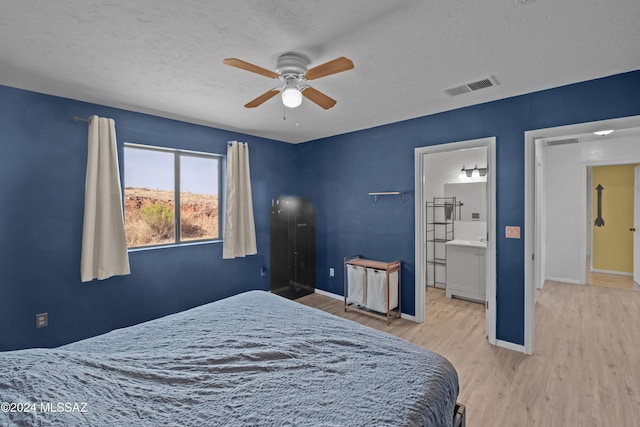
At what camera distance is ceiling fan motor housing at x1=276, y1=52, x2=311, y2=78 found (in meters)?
2.01

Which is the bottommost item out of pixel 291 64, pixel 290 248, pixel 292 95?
pixel 290 248

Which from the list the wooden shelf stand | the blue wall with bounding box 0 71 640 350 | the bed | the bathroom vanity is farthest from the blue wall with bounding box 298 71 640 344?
the bed

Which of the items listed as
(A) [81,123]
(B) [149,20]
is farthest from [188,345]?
(A) [81,123]

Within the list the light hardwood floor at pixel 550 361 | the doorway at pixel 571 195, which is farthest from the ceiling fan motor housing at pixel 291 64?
the doorway at pixel 571 195

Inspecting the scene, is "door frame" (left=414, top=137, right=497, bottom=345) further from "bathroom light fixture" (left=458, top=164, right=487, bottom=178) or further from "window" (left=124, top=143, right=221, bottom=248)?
"window" (left=124, top=143, right=221, bottom=248)

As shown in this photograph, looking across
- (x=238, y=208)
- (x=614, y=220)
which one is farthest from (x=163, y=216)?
(x=614, y=220)

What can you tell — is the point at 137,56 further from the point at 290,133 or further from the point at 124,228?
the point at 290,133

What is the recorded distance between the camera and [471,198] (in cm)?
472

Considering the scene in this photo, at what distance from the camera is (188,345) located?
1592 millimetres

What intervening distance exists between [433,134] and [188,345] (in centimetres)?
323

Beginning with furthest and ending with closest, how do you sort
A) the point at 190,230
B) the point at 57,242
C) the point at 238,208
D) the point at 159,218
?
the point at 238,208
the point at 190,230
the point at 159,218
the point at 57,242

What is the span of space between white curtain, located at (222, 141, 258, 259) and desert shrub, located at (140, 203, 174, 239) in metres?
0.67

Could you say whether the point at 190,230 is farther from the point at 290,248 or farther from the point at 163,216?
the point at 290,248

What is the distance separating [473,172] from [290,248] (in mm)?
3282
